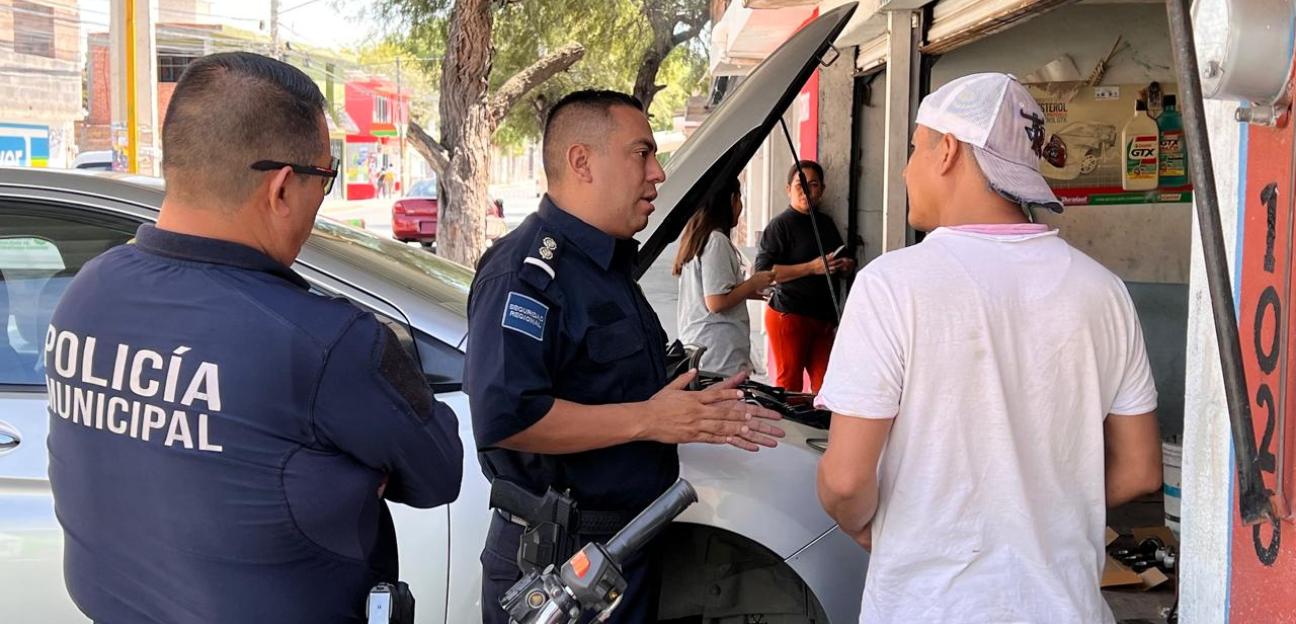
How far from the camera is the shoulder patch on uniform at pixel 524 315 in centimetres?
219

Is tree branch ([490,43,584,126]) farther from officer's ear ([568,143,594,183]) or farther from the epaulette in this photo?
the epaulette

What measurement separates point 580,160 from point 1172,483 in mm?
3115

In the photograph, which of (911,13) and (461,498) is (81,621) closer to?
(461,498)

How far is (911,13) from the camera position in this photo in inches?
229

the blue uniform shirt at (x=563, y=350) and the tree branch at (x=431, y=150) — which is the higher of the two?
the tree branch at (x=431, y=150)

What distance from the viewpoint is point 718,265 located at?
491 cm

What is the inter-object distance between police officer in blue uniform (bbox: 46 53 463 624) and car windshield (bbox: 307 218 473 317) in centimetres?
148

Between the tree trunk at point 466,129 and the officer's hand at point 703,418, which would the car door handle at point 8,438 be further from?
the tree trunk at point 466,129

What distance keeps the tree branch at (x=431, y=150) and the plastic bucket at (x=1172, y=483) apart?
760 cm

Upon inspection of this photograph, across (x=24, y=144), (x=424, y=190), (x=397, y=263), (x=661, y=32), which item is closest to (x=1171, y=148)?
(x=397, y=263)

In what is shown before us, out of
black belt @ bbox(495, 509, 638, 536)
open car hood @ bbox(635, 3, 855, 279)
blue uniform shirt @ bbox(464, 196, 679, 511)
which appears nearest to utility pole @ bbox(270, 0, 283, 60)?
open car hood @ bbox(635, 3, 855, 279)

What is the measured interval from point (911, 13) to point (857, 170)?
2.13 meters

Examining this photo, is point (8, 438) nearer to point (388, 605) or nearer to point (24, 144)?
point (388, 605)

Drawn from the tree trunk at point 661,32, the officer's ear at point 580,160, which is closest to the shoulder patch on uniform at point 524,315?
the officer's ear at point 580,160
